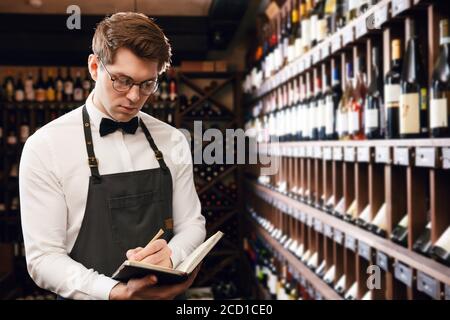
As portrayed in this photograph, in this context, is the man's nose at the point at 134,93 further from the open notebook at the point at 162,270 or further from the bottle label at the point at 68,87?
the bottle label at the point at 68,87

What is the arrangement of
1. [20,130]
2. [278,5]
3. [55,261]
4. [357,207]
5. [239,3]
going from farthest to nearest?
[20,130] → [278,5] → [239,3] → [357,207] → [55,261]

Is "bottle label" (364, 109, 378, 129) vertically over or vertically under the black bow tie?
over

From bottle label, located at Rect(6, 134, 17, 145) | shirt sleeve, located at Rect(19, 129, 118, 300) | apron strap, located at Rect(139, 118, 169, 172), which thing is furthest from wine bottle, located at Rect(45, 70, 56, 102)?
shirt sleeve, located at Rect(19, 129, 118, 300)

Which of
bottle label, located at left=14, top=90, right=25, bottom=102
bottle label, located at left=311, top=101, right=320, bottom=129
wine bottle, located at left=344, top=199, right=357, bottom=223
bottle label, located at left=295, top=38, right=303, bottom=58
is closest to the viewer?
wine bottle, located at left=344, top=199, right=357, bottom=223

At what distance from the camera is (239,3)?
363 centimetres

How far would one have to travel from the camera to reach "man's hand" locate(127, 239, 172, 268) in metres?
1.13

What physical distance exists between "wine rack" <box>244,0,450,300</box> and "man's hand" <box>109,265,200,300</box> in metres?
0.73

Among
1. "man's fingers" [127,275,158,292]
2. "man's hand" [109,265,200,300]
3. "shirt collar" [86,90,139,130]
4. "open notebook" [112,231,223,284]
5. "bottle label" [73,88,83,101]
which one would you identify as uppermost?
"bottle label" [73,88,83,101]

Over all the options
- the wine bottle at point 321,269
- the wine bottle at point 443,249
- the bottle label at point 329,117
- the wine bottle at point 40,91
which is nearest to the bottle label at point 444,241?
the wine bottle at point 443,249

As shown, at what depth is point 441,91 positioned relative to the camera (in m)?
1.59

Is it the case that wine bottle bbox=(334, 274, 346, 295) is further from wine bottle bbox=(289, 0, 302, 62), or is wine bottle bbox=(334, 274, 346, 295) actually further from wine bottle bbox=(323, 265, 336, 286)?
wine bottle bbox=(289, 0, 302, 62)

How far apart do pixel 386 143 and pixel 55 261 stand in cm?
110
